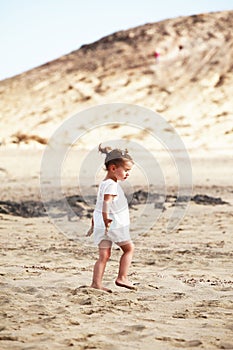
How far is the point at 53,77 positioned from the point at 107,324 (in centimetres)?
4728

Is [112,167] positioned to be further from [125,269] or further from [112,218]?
[125,269]

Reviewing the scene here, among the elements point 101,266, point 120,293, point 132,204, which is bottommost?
point 120,293

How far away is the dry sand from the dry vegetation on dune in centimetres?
2901

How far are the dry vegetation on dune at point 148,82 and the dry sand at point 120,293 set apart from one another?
29.0 meters

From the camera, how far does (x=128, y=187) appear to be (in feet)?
59.9

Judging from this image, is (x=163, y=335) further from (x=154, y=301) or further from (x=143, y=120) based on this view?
(x=143, y=120)

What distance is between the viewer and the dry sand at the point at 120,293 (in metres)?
4.22

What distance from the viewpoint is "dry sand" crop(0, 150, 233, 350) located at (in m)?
4.22

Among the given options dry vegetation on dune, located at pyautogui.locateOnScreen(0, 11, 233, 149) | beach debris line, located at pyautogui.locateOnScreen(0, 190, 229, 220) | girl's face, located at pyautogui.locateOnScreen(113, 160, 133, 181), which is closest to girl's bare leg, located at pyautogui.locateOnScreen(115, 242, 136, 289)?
girl's face, located at pyautogui.locateOnScreen(113, 160, 133, 181)

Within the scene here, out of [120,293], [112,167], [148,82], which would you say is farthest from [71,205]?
[148,82]

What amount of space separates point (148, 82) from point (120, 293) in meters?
42.0

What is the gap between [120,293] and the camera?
5645 mm

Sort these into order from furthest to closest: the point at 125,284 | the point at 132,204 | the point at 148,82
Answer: the point at 148,82 < the point at 132,204 < the point at 125,284

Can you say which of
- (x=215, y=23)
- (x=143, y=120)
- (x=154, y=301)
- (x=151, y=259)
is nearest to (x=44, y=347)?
(x=154, y=301)
